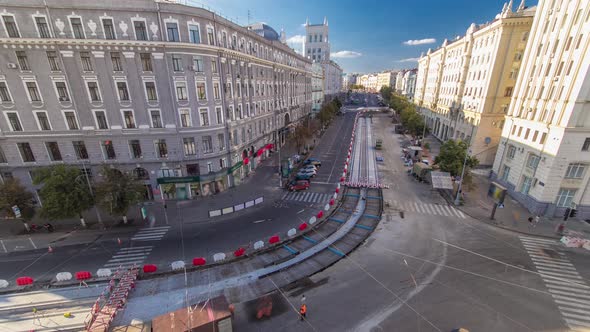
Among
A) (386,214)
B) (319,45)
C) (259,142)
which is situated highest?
(319,45)

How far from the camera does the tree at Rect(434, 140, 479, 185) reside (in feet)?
119

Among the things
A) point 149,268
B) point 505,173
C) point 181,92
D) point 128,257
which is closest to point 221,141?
point 181,92

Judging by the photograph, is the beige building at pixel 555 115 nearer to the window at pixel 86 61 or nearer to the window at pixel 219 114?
the window at pixel 219 114

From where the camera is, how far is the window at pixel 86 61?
28.0 metres

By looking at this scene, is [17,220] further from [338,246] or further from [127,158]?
[338,246]

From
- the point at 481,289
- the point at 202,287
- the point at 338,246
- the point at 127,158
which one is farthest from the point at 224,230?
the point at 481,289

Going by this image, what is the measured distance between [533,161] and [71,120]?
2508 inches

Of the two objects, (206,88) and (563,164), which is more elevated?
(206,88)

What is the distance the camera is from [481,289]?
1909cm

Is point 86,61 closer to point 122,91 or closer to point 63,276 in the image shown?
point 122,91

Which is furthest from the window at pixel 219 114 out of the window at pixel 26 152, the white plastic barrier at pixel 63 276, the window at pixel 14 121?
the window at pixel 26 152

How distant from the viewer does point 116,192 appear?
26.0m

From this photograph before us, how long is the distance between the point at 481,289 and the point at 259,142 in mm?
41980

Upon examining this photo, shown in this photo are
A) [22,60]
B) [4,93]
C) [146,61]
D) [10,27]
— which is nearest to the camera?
[10,27]
